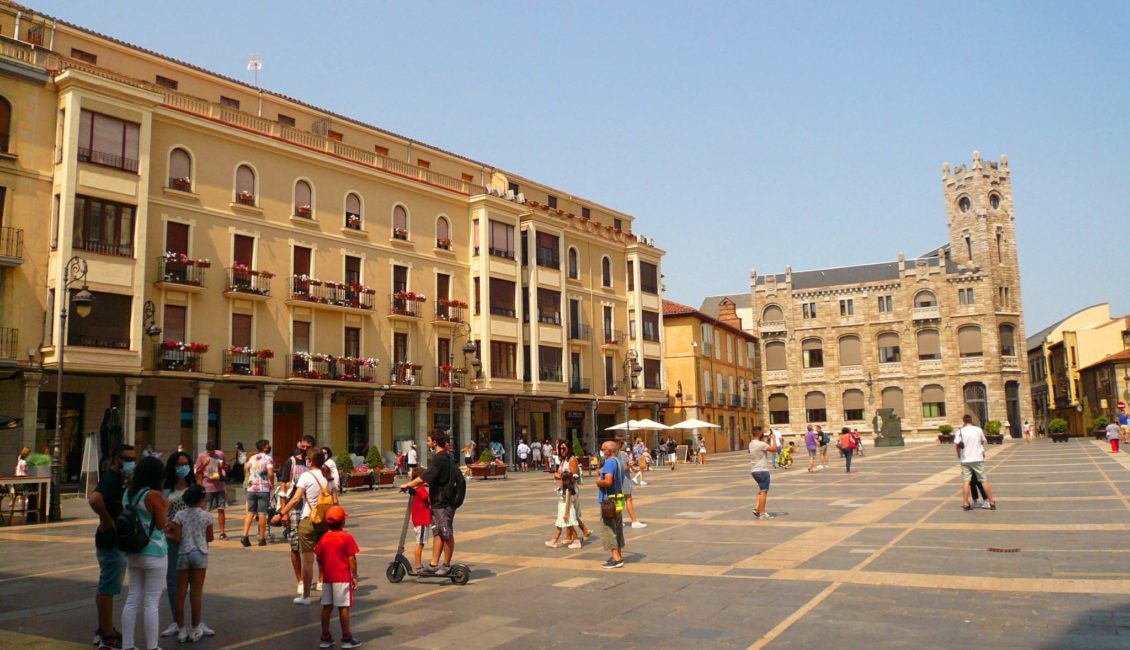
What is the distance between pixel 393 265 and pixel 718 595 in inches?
1236

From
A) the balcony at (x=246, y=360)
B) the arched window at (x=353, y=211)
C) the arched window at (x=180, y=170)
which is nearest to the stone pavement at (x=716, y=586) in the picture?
the balcony at (x=246, y=360)

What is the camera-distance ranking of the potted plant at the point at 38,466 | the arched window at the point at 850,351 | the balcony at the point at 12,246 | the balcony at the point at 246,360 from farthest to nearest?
the arched window at the point at 850,351
the balcony at the point at 246,360
the balcony at the point at 12,246
the potted plant at the point at 38,466

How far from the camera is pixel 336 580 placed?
7.41 meters

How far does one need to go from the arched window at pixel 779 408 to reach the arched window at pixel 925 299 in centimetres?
1574

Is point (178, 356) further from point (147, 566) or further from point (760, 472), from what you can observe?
point (147, 566)

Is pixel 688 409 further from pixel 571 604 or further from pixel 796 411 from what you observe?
pixel 571 604

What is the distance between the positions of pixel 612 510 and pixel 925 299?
258 ft

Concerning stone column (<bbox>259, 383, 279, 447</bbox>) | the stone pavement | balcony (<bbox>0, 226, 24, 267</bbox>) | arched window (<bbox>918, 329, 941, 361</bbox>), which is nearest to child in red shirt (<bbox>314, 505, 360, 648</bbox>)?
the stone pavement

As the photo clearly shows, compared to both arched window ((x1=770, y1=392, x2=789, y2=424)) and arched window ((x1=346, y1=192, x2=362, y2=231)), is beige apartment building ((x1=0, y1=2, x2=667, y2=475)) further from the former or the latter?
arched window ((x1=770, y1=392, x2=789, y2=424))

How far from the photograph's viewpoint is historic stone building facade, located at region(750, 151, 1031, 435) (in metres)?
79.2

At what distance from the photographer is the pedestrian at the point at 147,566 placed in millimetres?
6879

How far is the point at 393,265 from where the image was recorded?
38.3 metres

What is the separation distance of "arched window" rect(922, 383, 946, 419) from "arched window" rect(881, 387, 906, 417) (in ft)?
6.75

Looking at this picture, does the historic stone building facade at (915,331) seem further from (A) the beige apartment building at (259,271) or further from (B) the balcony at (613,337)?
(A) the beige apartment building at (259,271)
